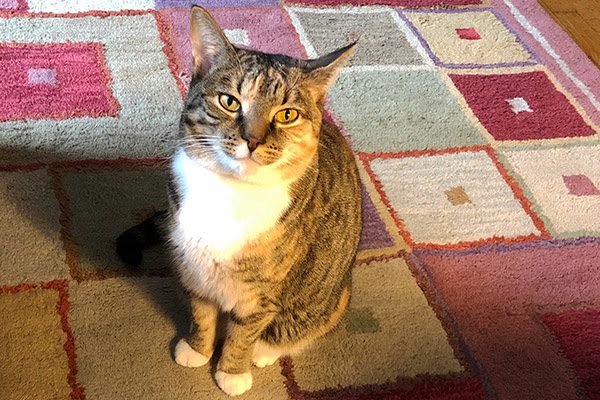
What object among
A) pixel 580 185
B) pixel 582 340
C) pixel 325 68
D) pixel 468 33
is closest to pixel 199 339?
pixel 325 68

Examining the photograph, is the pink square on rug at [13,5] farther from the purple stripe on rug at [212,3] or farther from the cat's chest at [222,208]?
the cat's chest at [222,208]

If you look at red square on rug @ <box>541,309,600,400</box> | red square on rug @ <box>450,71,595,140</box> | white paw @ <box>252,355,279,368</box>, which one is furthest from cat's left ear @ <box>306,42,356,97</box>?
red square on rug @ <box>450,71,595,140</box>

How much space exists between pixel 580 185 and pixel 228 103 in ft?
3.16

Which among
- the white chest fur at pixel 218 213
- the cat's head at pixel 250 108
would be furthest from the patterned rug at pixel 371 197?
the cat's head at pixel 250 108

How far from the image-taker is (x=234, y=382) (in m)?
1.10

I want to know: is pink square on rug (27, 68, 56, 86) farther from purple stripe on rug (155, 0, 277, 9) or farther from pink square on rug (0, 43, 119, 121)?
purple stripe on rug (155, 0, 277, 9)

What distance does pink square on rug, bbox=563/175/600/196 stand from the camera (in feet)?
5.13

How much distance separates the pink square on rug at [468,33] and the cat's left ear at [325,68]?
1106 millimetres

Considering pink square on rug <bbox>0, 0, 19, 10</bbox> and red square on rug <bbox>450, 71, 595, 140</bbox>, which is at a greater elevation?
red square on rug <bbox>450, 71, 595, 140</bbox>

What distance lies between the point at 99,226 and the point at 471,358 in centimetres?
69

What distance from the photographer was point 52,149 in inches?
56.1

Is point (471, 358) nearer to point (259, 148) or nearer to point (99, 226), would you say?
point (259, 148)

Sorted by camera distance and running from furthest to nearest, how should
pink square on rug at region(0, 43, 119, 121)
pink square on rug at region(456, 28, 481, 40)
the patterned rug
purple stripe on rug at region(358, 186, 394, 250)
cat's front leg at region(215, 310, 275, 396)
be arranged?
pink square on rug at region(456, 28, 481, 40)
pink square on rug at region(0, 43, 119, 121)
purple stripe on rug at region(358, 186, 394, 250)
the patterned rug
cat's front leg at region(215, 310, 275, 396)

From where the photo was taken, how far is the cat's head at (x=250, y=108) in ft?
3.00
